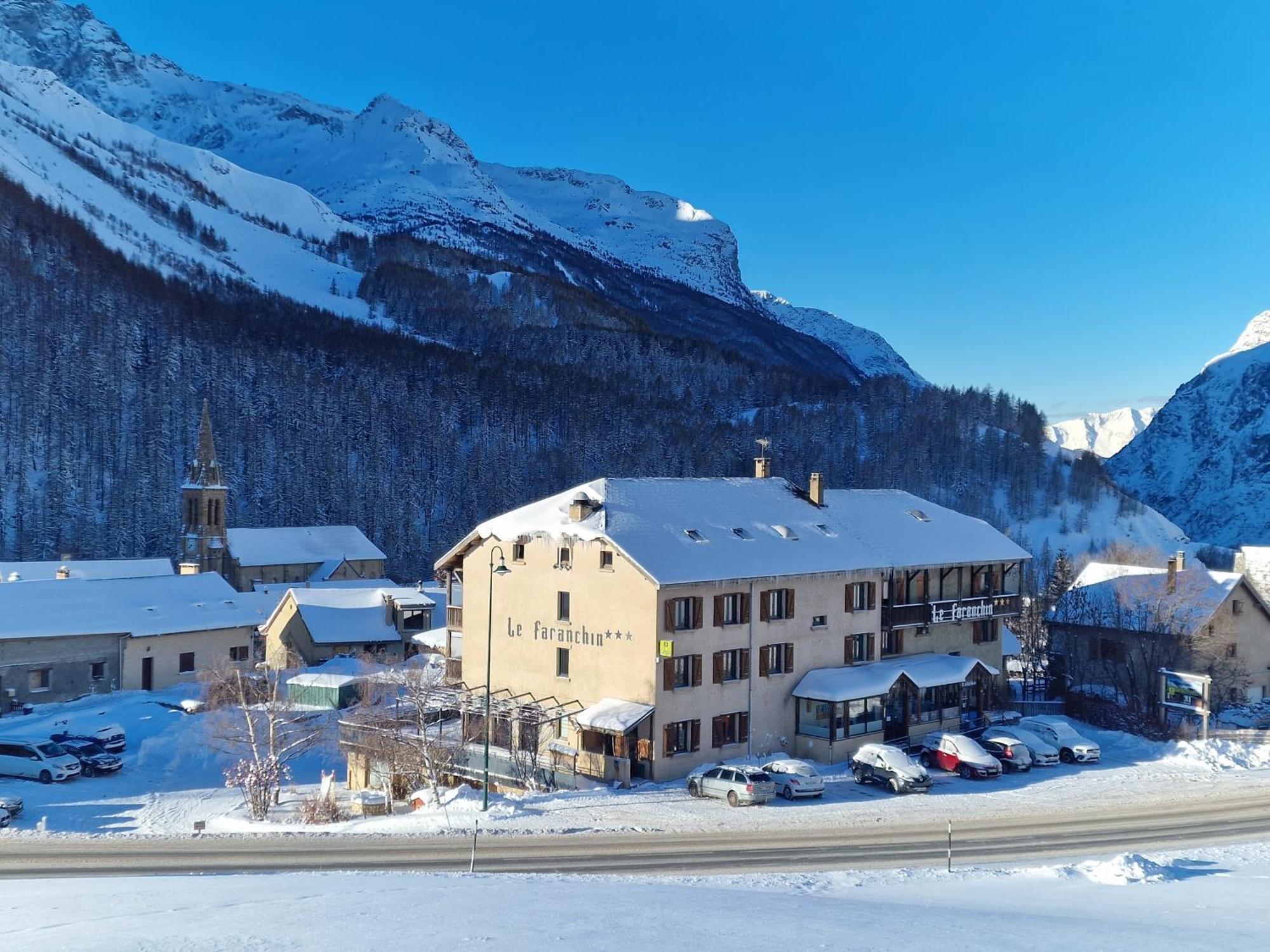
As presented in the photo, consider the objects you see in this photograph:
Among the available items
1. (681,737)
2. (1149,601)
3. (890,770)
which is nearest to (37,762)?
(681,737)

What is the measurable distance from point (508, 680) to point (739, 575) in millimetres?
11373

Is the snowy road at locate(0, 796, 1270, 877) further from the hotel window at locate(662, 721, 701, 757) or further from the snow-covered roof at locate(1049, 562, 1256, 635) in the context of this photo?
the snow-covered roof at locate(1049, 562, 1256, 635)

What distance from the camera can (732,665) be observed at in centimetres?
4266

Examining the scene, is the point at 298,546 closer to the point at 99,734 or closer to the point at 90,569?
the point at 90,569

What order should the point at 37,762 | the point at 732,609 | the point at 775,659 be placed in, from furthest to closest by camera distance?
the point at 37,762
the point at 775,659
the point at 732,609

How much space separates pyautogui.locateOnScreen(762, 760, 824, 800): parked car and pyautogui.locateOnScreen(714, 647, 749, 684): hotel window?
4.85 m

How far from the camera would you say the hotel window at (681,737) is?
40037 mm

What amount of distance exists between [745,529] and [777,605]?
386cm

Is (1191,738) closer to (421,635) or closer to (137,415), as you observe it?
(421,635)

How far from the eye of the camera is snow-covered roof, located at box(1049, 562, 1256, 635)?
53.0 metres

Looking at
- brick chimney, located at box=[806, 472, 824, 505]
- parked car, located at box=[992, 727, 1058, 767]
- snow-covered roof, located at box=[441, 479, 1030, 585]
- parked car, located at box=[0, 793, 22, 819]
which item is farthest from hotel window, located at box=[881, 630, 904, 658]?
parked car, located at box=[0, 793, 22, 819]

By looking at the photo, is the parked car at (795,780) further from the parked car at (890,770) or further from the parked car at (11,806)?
the parked car at (11,806)

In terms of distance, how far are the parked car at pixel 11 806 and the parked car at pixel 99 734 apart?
9.79 meters

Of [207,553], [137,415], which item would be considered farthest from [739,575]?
[137,415]
